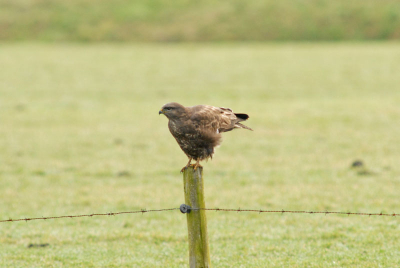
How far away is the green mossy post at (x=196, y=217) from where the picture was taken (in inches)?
264

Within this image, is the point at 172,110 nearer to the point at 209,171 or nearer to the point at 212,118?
the point at 212,118

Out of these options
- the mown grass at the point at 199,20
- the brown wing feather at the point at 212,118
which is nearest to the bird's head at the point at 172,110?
the brown wing feather at the point at 212,118

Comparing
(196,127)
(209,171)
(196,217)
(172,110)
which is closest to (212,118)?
(196,127)

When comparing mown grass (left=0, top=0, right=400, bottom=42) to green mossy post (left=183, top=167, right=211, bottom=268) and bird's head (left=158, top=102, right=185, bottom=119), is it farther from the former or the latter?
green mossy post (left=183, top=167, right=211, bottom=268)

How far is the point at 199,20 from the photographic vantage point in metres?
80.2

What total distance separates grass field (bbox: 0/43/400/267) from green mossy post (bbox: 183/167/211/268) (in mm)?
1848

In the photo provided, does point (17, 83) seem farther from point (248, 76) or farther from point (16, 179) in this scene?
point (16, 179)

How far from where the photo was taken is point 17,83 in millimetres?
34156

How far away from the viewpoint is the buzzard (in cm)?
755

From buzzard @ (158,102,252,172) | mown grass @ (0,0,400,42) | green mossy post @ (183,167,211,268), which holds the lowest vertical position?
green mossy post @ (183,167,211,268)

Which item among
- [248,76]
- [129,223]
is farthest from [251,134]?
[248,76]

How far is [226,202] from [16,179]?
19.3ft

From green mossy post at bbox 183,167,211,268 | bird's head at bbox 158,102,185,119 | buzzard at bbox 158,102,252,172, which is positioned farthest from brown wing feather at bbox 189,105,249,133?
green mossy post at bbox 183,167,211,268

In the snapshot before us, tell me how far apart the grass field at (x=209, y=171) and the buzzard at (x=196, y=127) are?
2.05m
